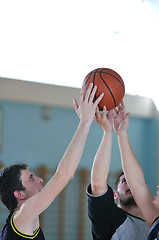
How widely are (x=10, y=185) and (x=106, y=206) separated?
1.44ft

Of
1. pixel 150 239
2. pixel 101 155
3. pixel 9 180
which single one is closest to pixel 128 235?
pixel 150 239

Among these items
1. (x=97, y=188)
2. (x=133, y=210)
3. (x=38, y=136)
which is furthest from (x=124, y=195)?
(x=38, y=136)

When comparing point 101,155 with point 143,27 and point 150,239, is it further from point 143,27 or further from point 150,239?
point 143,27

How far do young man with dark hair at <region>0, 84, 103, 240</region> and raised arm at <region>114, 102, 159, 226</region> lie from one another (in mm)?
253

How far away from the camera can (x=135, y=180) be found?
1.76 m

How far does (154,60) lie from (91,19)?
1218 mm

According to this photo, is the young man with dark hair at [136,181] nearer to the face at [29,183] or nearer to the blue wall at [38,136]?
the face at [29,183]

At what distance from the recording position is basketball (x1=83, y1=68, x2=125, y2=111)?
5.59 ft

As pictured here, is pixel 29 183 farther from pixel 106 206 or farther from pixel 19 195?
pixel 106 206

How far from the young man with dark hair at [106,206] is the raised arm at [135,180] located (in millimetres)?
64

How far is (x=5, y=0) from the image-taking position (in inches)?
181

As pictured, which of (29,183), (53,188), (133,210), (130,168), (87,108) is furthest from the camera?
(133,210)

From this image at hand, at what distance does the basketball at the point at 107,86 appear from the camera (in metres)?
1.71

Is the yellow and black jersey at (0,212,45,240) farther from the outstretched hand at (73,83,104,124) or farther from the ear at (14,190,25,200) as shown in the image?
the outstretched hand at (73,83,104,124)
